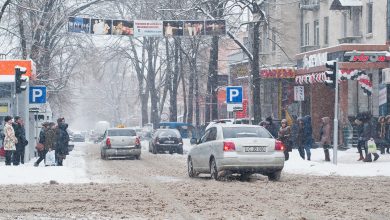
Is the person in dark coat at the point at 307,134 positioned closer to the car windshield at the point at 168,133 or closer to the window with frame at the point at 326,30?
the car windshield at the point at 168,133

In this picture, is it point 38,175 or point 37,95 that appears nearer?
point 38,175

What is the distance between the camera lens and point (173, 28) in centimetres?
4328

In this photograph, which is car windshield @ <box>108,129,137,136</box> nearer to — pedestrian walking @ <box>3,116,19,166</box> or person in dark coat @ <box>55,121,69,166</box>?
person in dark coat @ <box>55,121,69,166</box>

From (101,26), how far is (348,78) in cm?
1145

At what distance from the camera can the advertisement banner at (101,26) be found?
42188mm

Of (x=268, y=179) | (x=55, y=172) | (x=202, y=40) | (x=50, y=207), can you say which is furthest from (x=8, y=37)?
(x=50, y=207)

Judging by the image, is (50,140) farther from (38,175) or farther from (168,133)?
(168,133)

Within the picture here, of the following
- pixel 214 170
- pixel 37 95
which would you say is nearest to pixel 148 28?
pixel 37 95

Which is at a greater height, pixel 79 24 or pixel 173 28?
pixel 79 24

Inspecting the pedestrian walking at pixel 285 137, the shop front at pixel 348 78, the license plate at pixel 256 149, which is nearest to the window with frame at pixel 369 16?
the shop front at pixel 348 78

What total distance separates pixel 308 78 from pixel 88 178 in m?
23.1

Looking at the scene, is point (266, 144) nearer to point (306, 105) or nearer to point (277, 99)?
point (306, 105)

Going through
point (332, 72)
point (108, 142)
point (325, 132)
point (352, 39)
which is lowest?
point (108, 142)

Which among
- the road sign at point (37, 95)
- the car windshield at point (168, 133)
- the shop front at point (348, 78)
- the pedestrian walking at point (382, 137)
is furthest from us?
the car windshield at point (168, 133)
